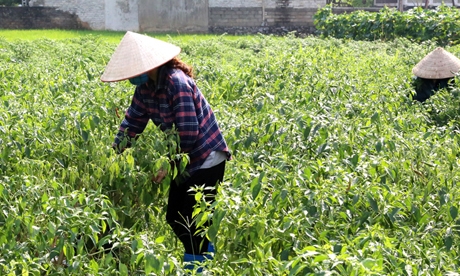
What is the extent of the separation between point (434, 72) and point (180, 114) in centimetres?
401

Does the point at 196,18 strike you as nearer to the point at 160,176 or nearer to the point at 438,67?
the point at 438,67

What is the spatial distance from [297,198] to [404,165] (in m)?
0.81

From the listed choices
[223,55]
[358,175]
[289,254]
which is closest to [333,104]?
[358,175]

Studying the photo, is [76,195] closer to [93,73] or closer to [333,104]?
[333,104]

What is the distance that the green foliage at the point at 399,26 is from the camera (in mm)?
16984

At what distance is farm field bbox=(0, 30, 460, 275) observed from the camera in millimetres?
2934

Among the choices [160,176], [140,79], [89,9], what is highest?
[140,79]

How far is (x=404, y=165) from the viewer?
3.91 meters

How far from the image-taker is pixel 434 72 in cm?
718

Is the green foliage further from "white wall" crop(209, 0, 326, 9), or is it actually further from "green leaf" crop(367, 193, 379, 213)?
"green leaf" crop(367, 193, 379, 213)

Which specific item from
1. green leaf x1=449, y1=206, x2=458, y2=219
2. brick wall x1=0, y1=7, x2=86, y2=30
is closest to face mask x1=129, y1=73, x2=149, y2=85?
green leaf x1=449, y1=206, x2=458, y2=219

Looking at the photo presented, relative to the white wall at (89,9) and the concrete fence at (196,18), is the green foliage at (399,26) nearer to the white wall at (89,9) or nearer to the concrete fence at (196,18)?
the concrete fence at (196,18)

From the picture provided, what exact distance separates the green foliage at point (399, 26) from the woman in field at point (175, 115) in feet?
42.2

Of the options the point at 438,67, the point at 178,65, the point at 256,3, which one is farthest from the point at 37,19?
the point at 178,65
